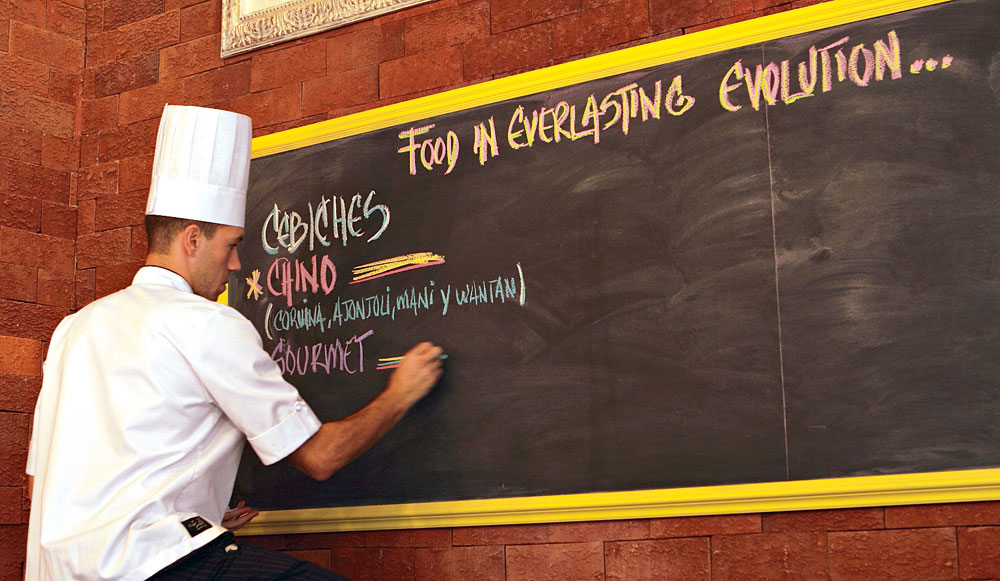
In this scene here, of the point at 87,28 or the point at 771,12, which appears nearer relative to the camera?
the point at 771,12

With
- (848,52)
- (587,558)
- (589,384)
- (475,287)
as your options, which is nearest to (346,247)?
(475,287)

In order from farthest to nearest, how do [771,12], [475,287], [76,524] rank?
[475,287]
[771,12]
[76,524]

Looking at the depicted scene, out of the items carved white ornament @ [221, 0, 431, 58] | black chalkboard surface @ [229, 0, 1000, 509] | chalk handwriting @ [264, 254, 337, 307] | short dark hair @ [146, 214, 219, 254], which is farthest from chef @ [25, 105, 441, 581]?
carved white ornament @ [221, 0, 431, 58]

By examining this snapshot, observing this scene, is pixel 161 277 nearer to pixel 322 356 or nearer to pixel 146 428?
pixel 146 428

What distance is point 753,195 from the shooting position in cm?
256

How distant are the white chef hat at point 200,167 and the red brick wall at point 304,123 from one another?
624mm

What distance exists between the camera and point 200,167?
103 inches

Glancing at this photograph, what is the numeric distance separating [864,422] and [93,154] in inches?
99.5

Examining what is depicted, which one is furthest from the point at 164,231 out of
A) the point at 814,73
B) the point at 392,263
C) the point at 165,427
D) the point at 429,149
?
the point at 814,73

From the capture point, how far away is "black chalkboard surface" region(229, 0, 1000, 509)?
2.36 metres

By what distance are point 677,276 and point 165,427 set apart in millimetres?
1155

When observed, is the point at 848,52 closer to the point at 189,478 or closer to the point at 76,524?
the point at 189,478

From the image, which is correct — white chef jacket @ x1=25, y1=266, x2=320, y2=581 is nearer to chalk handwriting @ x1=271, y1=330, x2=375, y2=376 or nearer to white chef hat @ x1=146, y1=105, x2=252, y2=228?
white chef hat @ x1=146, y1=105, x2=252, y2=228

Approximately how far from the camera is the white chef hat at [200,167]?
256 cm
